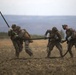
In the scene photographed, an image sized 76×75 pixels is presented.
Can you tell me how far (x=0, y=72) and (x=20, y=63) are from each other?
2.28 meters

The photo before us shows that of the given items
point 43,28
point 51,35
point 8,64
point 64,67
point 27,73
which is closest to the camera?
point 27,73

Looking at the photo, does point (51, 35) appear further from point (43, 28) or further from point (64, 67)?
point (43, 28)

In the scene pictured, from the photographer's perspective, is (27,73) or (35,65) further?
(35,65)

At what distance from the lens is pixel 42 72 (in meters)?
14.7

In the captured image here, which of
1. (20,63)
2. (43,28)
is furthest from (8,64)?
(43,28)

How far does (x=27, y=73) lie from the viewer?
1459cm

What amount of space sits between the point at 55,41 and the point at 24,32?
61.7 inches

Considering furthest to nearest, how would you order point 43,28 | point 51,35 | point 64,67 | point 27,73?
point 43,28
point 51,35
point 64,67
point 27,73

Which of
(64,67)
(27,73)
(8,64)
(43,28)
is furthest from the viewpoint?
(43,28)

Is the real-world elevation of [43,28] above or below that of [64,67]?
below

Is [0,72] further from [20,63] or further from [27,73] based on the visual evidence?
[20,63]

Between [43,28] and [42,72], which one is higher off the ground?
[42,72]

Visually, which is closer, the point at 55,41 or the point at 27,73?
the point at 27,73

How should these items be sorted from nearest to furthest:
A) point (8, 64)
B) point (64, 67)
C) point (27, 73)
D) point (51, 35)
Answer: point (27, 73) → point (64, 67) → point (8, 64) → point (51, 35)
